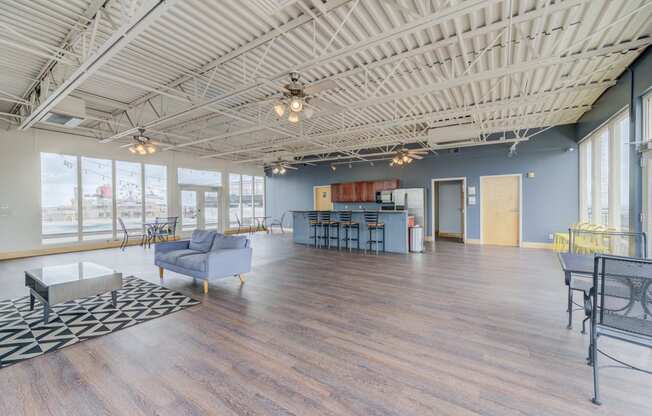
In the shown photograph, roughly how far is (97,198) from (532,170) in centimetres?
1286

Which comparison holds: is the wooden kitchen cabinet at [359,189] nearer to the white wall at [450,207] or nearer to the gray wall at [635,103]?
the white wall at [450,207]

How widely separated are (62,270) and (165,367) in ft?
8.78

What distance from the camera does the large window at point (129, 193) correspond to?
867 cm

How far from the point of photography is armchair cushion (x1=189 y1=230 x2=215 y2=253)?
4.74 m

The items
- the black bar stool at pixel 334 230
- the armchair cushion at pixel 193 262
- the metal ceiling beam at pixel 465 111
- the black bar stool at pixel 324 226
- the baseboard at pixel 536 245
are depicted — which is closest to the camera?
the armchair cushion at pixel 193 262

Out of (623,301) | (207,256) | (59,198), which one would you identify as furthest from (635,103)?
(59,198)

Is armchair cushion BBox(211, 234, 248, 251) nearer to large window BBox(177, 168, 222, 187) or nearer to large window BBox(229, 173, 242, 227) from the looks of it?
large window BBox(177, 168, 222, 187)

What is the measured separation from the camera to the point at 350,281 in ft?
14.9

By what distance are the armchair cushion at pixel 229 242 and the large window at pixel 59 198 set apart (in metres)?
6.11

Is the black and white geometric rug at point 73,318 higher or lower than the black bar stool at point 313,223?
lower

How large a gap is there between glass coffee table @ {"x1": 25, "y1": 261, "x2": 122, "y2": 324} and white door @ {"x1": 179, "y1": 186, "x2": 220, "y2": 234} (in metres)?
7.17

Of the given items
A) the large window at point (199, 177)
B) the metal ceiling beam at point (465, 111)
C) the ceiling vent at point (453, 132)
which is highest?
the metal ceiling beam at point (465, 111)

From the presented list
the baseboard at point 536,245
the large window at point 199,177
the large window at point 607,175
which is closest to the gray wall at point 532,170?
the baseboard at point 536,245

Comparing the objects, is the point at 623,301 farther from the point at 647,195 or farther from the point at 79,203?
the point at 79,203
